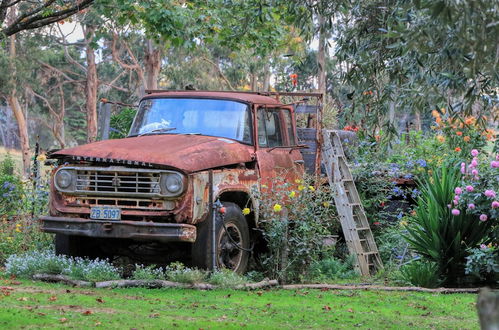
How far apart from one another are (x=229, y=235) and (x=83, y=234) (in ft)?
5.74

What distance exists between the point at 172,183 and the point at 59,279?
5.73ft

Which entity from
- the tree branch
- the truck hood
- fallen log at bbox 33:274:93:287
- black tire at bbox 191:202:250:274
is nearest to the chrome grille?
the truck hood

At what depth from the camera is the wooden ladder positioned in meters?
11.9

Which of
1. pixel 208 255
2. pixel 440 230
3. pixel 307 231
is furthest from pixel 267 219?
pixel 440 230

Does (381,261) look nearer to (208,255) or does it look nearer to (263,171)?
(263,171)

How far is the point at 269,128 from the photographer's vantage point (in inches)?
446

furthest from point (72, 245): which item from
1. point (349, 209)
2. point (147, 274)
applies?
point (349, 209)

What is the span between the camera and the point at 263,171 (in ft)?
35.2

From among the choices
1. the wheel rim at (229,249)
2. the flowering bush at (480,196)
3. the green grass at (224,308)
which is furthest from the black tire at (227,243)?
the flowering bush at (480,196)

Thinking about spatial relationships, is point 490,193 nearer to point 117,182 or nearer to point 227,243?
point 227,243

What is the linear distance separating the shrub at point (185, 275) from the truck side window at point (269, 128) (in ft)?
7.92

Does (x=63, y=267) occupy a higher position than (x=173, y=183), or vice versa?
(x=173, y=183)

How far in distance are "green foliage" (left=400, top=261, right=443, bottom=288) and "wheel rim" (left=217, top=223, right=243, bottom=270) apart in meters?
2.17

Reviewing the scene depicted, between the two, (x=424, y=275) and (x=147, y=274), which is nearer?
(x=147, y=274)
